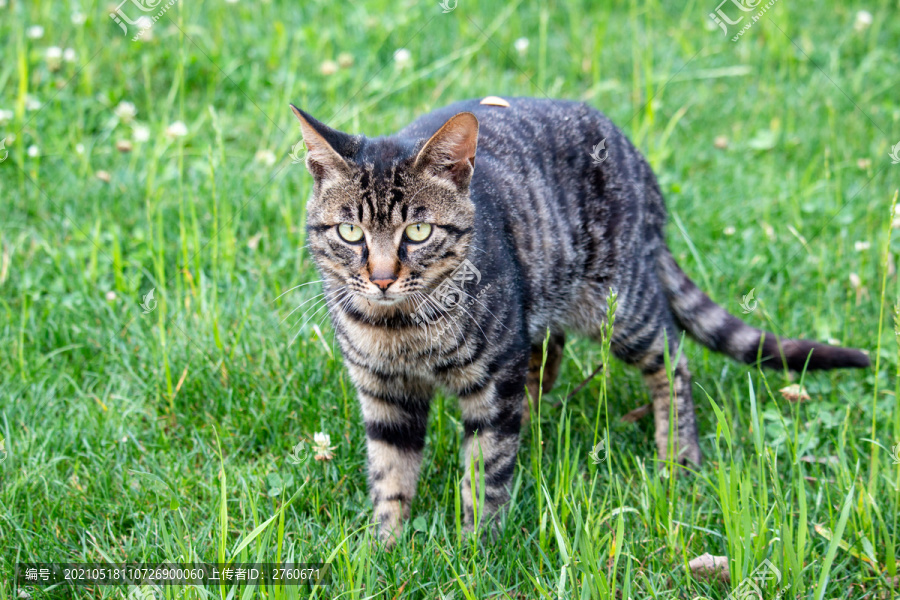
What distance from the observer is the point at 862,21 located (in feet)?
18.3

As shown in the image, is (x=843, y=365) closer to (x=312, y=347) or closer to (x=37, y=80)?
(x=312, y=347)

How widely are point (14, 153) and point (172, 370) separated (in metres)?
1.98

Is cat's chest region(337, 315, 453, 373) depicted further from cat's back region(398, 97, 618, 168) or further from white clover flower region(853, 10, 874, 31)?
white clover flower region(853, 10, 874, 31)

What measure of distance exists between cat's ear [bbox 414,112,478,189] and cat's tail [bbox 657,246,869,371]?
1258 mm

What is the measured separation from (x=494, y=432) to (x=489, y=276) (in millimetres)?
506

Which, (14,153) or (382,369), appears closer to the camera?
(382,369)

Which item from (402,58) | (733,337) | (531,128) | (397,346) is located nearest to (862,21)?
(402,58)

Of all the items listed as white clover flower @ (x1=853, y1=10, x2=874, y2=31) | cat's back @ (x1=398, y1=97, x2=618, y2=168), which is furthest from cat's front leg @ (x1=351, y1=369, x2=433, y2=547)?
white clover flower @ (x1=853, y1=10, x2=874, y2=31)

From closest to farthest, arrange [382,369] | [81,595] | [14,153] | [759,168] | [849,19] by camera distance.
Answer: [81,595] → [382,369] → [14,153] → [759,168] → [849,19]

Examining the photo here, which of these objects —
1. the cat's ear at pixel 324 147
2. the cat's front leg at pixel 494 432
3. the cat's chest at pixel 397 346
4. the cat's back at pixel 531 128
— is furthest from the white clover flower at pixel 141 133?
the cat's front leg at pixel 494 432

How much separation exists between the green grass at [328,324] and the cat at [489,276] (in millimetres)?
150

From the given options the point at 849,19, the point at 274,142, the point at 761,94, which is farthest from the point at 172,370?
the point at 849,19

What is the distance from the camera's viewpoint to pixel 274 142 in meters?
4.39

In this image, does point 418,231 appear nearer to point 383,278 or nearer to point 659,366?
point 383,278
